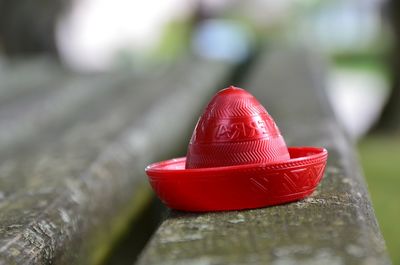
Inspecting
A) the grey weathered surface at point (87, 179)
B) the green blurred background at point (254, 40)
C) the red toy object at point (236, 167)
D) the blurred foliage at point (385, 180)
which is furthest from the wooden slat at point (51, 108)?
the red toy object at point (236, 167)

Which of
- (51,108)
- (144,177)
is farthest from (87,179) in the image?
(51,108)

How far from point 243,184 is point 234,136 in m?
0.14

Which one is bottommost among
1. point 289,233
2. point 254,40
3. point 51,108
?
point 254,40

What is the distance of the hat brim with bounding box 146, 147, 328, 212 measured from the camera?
1.58 meters

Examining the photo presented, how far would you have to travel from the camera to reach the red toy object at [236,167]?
1587 mm

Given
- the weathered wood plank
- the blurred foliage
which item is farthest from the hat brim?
the weathered wood plank

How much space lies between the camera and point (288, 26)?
952 inches

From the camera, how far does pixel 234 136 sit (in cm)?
169

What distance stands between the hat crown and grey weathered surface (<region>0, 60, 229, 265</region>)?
401 millimetres

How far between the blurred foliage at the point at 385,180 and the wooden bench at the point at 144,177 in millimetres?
712

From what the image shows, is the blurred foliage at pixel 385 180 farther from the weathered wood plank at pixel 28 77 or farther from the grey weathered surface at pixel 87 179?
the weathered wood plank at pixel 28 77

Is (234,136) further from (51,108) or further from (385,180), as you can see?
(385,180)

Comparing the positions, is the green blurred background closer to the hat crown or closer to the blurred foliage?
the blurred foliage

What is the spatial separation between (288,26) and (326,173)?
22.5 m
